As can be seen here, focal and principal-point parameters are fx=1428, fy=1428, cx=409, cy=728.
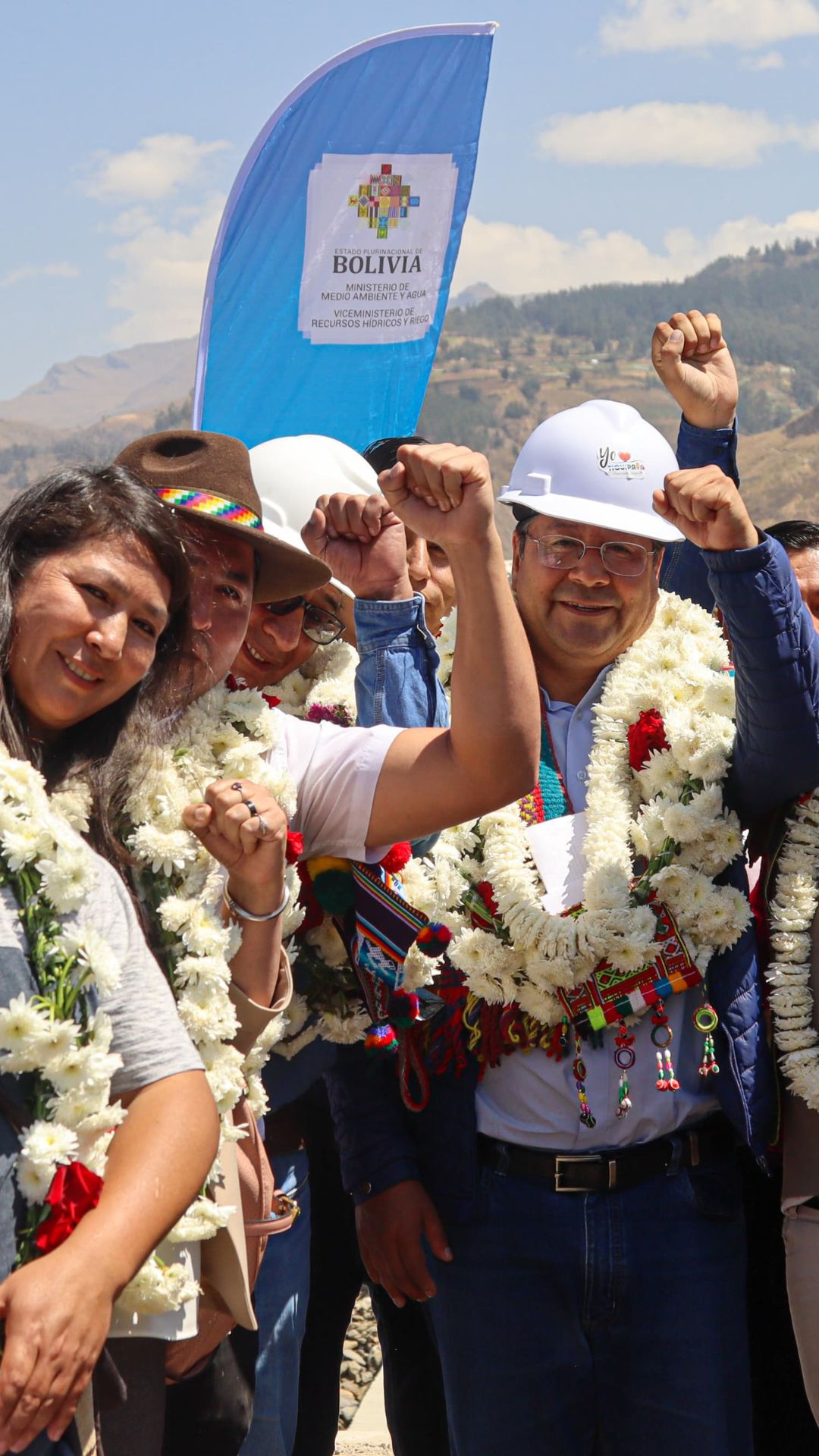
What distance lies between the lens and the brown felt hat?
256 centimetres

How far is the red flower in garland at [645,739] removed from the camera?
2859 mm

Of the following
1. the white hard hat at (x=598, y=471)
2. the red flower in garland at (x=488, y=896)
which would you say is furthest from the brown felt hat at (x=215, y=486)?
the red flower in garland at (x=488, y=896)

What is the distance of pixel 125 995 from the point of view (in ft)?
6.34

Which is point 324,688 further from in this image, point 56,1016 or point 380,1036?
point 56,1016

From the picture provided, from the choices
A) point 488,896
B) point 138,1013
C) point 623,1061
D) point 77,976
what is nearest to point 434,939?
point 488,896

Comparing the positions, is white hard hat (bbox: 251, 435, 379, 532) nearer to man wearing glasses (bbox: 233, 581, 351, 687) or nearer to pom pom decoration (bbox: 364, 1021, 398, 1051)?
man wearing glasses (bbox: 233, 581, 351, 687)

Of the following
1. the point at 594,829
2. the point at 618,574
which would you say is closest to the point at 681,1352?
the point at 594,829

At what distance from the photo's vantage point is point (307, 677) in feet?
11.0

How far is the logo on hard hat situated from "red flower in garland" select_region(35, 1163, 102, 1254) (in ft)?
6.28

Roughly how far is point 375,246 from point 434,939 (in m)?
5.07

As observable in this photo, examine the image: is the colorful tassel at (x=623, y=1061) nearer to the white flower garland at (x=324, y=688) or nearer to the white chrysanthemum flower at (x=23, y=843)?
the white flower garland at (x=324, y=688)

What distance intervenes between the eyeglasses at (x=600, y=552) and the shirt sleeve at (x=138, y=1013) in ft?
4.55

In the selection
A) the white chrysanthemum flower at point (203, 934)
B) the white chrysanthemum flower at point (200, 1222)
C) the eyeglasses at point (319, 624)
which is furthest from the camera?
the eyeglasses at point (319, 624)

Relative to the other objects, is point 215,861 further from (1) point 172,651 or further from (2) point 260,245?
(2) point 260,245
